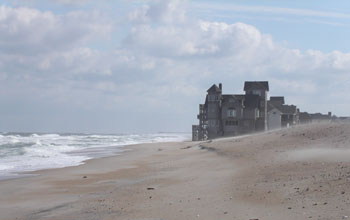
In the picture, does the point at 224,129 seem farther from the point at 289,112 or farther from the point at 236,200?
the point at 236,200

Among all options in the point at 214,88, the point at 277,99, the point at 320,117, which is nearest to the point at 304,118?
the point at 277,99

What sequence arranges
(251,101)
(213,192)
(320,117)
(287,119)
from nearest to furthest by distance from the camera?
(213,192)
(251,101)
(287,119)
(320,117)

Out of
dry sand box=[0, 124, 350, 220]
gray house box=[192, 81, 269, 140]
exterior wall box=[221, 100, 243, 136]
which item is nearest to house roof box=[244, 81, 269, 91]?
gray house box=[192, 81, 269, 140]

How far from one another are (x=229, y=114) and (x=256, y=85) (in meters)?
7.22

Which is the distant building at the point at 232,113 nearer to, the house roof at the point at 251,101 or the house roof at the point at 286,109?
the house roof at the point at 251,101

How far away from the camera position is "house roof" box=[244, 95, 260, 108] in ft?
217

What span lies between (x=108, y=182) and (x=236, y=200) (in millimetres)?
9366

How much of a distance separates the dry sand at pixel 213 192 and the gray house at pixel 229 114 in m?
40.9

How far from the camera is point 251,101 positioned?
66.5m

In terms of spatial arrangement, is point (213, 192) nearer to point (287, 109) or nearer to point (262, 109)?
point (262, 109)

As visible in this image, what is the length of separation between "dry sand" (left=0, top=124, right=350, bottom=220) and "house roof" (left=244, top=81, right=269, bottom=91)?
1776 inches

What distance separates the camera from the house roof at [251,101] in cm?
6600

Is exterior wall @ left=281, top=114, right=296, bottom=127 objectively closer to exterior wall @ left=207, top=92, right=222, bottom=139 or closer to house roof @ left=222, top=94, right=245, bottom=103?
house roof @ left=222, top=94, right=245, bottom=103

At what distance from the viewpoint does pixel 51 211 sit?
46.8ft
